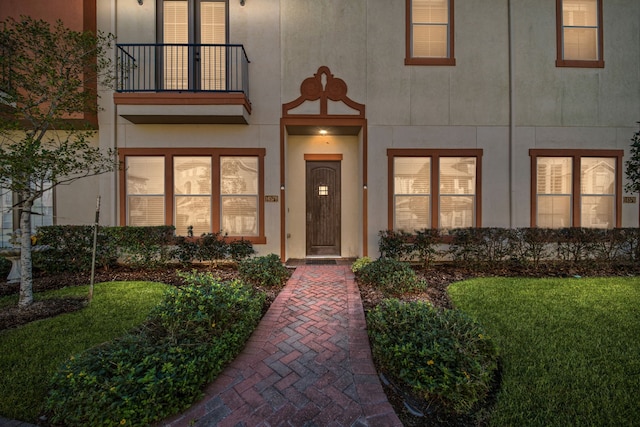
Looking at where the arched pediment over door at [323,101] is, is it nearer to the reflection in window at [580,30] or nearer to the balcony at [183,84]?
the balcony at [183,84]

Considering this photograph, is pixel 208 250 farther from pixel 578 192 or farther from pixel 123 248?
pixel 578 192

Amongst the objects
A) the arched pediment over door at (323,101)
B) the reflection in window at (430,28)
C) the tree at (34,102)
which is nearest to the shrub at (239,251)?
the tree at (34,102)

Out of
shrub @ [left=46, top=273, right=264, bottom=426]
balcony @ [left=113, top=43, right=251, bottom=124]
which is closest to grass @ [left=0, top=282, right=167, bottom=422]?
shrub @ [left=46, top=273, right=264, bottom=426]

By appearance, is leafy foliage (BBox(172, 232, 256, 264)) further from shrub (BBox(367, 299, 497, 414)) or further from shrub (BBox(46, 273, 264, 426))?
shrub (BBox(367, 299, 497, 414))

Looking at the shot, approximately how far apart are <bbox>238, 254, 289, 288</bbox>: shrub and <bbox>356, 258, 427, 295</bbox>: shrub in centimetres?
150

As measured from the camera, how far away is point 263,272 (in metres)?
4.86

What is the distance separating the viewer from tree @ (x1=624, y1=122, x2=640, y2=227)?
6298 mm

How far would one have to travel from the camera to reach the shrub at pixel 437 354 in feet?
7.01

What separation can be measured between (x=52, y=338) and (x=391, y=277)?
174 inches

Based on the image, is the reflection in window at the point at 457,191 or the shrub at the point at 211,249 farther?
the reflection in window at the point at 457,191

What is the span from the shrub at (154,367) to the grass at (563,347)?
7.47 ft

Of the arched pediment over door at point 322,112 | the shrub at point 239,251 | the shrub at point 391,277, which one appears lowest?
the shrub at point 391,277

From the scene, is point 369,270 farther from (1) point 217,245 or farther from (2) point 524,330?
(1) point 217,245

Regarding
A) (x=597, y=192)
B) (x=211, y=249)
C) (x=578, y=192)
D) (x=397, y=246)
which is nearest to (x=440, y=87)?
(x=397, y=246)
